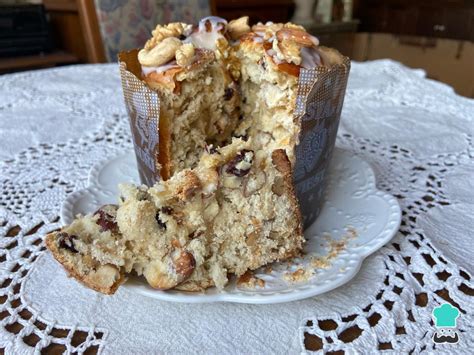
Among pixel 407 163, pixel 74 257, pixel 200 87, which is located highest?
pixel 200 87

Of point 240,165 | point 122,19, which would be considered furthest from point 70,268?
point 122,19

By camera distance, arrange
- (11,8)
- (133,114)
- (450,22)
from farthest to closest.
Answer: (450,22) → (11,8) → (133,114)

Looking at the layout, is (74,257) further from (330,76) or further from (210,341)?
(330,76)

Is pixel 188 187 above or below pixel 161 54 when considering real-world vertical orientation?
below

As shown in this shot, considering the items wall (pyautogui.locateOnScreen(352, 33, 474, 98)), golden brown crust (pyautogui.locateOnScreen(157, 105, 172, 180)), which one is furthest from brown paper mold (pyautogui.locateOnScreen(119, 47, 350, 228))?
wall (pyautogui.locateOnScreen(352, 33, 474, 98))

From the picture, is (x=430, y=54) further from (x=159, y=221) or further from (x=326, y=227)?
(x=159, y=221)

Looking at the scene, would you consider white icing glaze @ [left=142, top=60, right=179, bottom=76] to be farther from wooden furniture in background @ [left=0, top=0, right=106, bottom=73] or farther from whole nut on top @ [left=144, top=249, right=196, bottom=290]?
wooden furniture in background @ [left=0, top=0, right=106, bottom=73]

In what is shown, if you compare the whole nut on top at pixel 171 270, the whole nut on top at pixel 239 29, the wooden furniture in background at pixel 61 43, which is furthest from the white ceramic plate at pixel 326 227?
the wooden furniture in background at pixel 61 43

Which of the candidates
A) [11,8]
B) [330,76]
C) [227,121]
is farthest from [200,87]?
[11,8]
